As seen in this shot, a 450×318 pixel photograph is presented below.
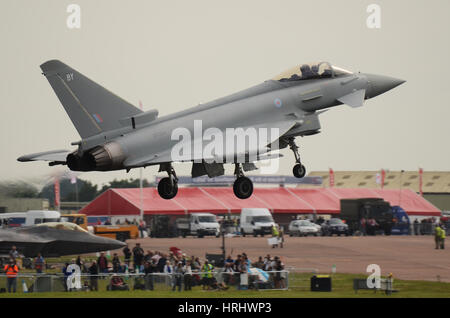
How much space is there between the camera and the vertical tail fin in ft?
99.0

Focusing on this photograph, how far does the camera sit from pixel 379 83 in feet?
120

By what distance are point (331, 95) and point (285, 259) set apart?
2949 cm

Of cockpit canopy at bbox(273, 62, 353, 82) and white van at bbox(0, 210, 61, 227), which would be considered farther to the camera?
white van at bbox(0, 210, 61, 227)

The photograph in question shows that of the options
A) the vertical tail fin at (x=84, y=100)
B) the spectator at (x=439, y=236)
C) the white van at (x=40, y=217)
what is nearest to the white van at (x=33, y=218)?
the white van at (x=40, y=217)

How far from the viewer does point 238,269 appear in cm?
4688

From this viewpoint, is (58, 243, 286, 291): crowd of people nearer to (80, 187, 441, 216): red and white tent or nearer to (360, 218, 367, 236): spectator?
(80, 187, 441, 216): red and white tent

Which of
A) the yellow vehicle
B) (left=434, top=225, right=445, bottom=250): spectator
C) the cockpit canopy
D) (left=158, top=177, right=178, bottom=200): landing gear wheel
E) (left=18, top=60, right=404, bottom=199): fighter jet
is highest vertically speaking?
the cockpit canopy

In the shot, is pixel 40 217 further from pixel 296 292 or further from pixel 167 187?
pixel 167 187

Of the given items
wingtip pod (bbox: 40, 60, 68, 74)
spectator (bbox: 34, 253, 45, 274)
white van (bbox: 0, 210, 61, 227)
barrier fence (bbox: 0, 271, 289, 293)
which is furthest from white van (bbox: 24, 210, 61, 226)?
wingtip pod (bbox: 40, 60, 68, 74)

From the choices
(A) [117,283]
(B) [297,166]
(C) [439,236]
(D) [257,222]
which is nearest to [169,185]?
(B) [297,166]

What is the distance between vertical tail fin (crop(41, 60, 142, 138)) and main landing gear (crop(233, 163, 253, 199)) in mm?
5079

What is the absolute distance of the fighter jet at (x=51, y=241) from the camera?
55000 millimetres

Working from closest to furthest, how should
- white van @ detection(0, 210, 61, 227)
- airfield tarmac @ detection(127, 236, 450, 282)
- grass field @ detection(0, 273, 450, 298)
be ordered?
grass field @ detection(0, 273, 450, 298), airfield tarmac @ detection(127, 236, 450, 282), white van @ detection(0, 210, 61, 227)

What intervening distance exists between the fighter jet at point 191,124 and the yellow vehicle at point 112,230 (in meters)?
38.5
